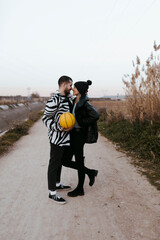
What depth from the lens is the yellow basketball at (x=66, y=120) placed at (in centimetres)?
299

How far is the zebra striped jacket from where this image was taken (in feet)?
10.2

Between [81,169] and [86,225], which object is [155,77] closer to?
[81,169]

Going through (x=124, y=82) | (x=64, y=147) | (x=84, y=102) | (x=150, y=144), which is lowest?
(x=150, y=144)

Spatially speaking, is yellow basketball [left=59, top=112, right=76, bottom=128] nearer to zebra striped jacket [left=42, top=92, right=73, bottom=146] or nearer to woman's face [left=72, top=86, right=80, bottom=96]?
zebra striped jacket [left=42, top=92, right=73, bottom=146]

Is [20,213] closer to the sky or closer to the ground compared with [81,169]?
closer to the ground

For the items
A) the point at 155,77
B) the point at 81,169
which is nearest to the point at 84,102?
the point at 81,169

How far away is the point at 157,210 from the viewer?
2.97 m

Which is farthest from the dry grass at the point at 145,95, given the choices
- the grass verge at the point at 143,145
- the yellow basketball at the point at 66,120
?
the yellow basketball at the point at 66,120

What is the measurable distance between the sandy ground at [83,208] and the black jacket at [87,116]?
1.02 meters

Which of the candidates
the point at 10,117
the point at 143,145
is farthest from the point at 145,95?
the point at 10,117

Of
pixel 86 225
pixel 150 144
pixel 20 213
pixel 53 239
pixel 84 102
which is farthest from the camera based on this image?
pixel 150 144

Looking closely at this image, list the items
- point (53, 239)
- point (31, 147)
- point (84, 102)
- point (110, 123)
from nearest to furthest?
point (53, 239)
point (84, 102)
point (31, 147)
point (110, 123)

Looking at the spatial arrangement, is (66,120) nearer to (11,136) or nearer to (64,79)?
(64,79)

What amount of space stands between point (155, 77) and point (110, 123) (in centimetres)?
352
